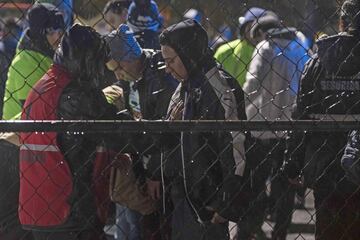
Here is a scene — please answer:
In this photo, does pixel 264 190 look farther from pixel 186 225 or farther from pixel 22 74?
pixel 22 74

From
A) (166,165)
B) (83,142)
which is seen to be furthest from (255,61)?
(83,142)

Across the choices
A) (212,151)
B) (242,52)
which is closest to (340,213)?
(212,151)

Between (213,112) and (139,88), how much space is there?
1.08 meters

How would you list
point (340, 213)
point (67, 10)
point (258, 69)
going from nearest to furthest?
1. point (340, 213)
2. point (67, 10)
3. point (258, 69)

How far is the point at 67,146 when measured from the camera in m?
3.95

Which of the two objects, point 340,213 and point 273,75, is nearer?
point 340,213

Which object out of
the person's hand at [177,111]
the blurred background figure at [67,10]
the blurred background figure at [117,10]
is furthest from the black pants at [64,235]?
the blurred background figure at [117,10]

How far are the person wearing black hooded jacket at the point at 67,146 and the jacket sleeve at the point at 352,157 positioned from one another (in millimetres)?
1077

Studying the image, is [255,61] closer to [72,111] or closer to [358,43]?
[358,43]

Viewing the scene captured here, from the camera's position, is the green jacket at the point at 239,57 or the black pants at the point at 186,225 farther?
the green jacket at the point at 239,57

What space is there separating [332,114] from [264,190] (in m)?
1.06

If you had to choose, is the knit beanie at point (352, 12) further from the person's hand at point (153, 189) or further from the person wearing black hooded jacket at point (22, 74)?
the person wearing black hooded jacket at point (22, 74)

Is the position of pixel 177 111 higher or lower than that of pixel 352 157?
higher

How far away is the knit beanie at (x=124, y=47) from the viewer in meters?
4.88
